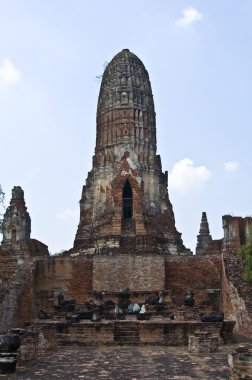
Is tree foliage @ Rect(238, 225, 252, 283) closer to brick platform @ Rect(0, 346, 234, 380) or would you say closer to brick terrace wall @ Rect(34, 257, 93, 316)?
brick terrace wall @ Rect(34, 257, 93, 316)

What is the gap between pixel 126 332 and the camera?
1384 centimetres

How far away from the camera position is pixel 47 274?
21047 millimetres

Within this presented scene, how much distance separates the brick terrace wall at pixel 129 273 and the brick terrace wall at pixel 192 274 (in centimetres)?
51

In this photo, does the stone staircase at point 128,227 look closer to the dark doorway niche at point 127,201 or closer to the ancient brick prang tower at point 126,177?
the ancient brick prang tower at point 126,177

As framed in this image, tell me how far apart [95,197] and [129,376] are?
1813 cm

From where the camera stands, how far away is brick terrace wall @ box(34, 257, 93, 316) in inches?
819

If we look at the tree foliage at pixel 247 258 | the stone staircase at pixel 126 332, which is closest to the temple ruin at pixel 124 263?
the stone staircase at pixel 126 332

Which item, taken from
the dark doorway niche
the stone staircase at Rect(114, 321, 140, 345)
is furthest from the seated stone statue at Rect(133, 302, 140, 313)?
the dark doorway niche

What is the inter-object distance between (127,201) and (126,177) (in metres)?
1.20

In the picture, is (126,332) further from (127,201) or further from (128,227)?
(127,201)

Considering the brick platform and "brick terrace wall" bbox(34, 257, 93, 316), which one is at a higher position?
"brick terrace wall" bbox(34, 257, 93, 316)

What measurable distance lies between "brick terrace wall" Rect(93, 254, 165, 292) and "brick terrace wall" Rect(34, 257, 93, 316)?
0.44 meters

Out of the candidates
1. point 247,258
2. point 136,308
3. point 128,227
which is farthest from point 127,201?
point 136,308

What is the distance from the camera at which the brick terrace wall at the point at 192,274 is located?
20719 millimetres
